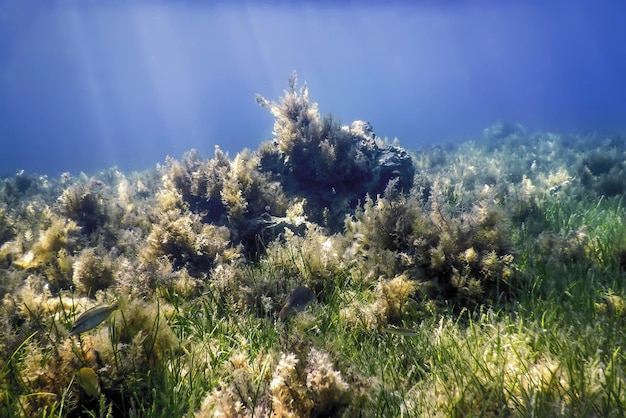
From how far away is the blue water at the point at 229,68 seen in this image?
72312 millimetres

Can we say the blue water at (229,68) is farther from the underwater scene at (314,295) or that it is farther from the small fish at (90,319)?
the small fish at (90,319)

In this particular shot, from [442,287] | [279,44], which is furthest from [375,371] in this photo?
[279,44]

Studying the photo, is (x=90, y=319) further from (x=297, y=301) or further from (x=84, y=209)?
(x=84, y=209)

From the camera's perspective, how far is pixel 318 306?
3939mm

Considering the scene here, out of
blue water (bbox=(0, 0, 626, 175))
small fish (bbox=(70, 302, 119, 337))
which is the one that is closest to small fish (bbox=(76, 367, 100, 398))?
small fish (bbox=(70, 302, 119, 337))

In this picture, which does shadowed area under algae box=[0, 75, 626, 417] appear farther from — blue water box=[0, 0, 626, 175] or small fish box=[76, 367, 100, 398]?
blue water box=[0, 0, 626, 175]

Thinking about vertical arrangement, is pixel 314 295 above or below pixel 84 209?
below

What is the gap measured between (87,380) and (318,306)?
2257 millimetres

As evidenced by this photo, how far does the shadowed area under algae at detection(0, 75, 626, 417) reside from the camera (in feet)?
7.68

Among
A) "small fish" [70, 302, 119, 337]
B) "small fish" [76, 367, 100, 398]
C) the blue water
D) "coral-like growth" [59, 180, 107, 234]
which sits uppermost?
the blue water

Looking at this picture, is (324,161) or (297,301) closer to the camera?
(297,301)

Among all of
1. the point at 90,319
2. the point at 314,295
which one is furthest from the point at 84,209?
the point at 314,295

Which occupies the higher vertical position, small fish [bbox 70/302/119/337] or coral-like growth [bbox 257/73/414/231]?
coral-like growth [bbox 257/73/414/231]

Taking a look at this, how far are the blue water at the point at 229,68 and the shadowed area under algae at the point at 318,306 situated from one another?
43.5 meters
